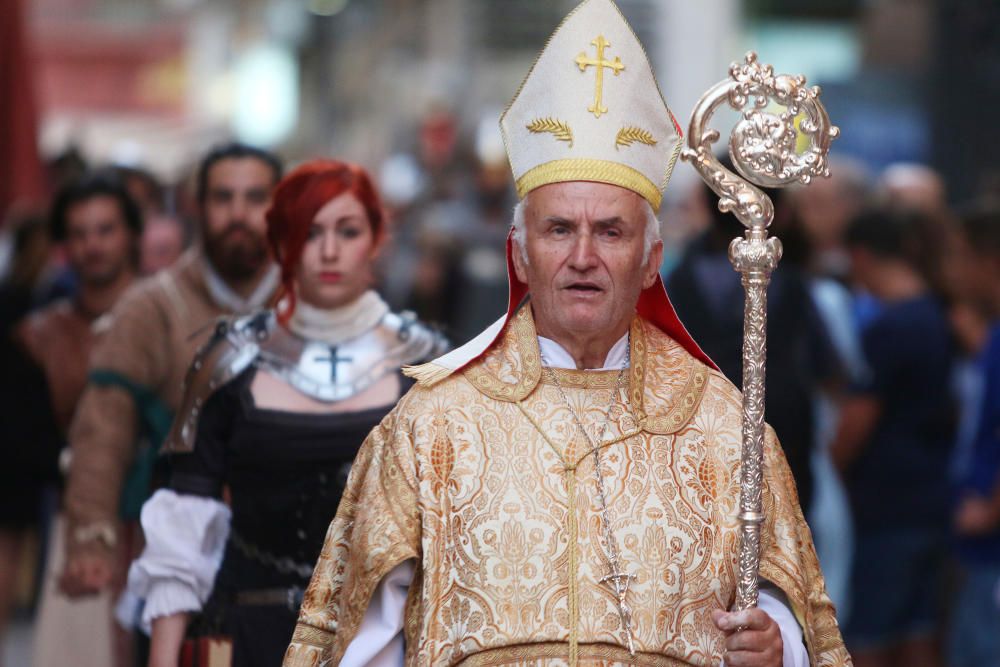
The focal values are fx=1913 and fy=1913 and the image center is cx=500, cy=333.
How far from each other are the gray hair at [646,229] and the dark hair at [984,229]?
3833 millimetres

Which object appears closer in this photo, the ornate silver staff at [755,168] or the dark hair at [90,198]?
the ornate silver staff at [755,168]

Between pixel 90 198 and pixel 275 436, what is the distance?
9.36 feet

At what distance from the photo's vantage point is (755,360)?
382 cm

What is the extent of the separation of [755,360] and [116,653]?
3.94 m

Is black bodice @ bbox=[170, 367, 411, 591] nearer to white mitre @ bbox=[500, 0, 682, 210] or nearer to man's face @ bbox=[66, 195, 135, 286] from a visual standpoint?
white mitre @ bbox=[500, 0, 682, 210]

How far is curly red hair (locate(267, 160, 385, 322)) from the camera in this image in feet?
17.1

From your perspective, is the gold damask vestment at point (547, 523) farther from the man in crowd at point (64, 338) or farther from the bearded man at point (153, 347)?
the man in crowd at point (64, 338)

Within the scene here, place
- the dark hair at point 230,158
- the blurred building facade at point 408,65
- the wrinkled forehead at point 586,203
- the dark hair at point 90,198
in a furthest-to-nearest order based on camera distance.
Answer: the blurred building facade at point 408,65, the dark hair at point 90,198, the dark hair at point 230,158, the wrinkled forehead at point 586,203

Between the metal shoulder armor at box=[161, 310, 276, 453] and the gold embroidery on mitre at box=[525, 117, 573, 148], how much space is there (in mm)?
1515

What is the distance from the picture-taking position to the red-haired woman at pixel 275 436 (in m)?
5.04

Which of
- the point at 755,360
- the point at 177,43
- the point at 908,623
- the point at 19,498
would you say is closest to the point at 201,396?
the point at 755,360

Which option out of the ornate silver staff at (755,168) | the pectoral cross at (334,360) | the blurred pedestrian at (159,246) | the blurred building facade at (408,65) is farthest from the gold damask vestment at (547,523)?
the blurred building facade at (408,65)

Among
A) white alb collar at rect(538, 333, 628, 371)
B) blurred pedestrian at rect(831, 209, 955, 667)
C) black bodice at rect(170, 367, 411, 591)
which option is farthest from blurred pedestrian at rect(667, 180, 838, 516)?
white alb collar at rect(538, 333, 628, 371)

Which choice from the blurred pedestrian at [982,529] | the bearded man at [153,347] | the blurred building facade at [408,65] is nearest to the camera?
the bearded man at [153,347]
